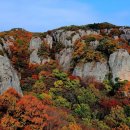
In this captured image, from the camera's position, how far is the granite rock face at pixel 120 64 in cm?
8975

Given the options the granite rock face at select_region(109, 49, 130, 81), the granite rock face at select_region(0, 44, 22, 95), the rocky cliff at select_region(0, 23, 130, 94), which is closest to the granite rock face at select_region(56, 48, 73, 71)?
the rocky cliff at select_region(0, 23, 130, 94)

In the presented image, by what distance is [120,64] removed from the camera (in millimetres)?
91438

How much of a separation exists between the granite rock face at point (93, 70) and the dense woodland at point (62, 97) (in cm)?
106

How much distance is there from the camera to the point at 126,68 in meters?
91.1

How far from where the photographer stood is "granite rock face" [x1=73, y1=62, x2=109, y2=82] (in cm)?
9081

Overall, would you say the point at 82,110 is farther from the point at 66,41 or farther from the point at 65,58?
the point at 66,41

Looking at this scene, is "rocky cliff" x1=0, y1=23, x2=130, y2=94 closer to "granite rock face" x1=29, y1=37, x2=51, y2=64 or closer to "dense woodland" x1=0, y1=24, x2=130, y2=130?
"granite rock face" x1=29, y1=37, x2=51, y2=64

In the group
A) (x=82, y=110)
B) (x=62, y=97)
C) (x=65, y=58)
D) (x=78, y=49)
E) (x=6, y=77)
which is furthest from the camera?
(x=65, y=58)

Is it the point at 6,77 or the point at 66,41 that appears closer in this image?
the point at 6,77

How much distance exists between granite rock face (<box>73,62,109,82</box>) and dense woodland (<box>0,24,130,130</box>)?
3.47ft

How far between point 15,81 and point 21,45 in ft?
88.7

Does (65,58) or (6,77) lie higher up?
(65,58)

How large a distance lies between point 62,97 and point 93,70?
14.6 m

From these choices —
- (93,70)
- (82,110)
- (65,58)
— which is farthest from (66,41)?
(82,110)
